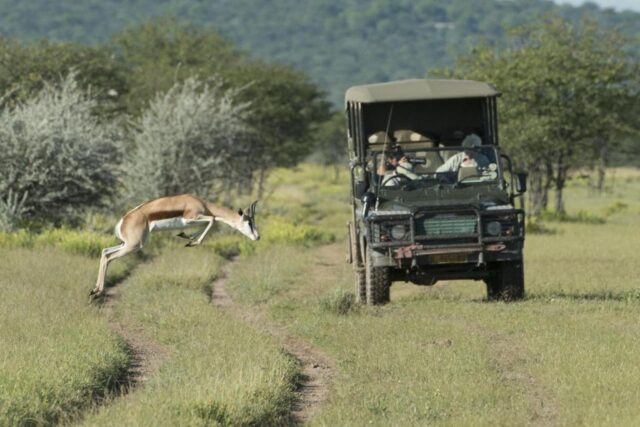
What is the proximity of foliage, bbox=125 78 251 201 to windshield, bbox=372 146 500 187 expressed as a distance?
14.8 meters

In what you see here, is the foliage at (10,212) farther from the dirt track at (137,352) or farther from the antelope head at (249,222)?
the antelope head at (249,222)

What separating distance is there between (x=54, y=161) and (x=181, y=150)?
16.8 ft

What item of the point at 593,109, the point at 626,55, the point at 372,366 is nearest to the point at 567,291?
the point at 372,366

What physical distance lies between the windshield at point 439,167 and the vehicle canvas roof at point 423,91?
0.86 m

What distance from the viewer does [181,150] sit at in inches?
1243

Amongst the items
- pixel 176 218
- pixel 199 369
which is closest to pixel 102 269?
pixel 176 218

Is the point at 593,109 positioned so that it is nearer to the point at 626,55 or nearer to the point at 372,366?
the point at 626,55

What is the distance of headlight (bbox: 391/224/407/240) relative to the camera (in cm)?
1470

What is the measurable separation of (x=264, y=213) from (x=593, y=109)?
10.6 m

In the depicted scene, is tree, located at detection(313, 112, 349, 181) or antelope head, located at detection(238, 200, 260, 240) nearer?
antelope head, located at detection(238, 200, 260, 240)

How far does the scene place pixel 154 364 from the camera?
37.4 ft

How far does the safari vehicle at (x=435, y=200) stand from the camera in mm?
14703

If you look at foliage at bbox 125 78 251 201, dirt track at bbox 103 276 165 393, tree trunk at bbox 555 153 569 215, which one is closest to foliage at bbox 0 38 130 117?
foliage at bbox 125 78 251 201

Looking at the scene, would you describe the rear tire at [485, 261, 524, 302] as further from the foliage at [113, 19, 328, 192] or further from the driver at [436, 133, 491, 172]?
the foliage at [113, 19, 328, 192]
